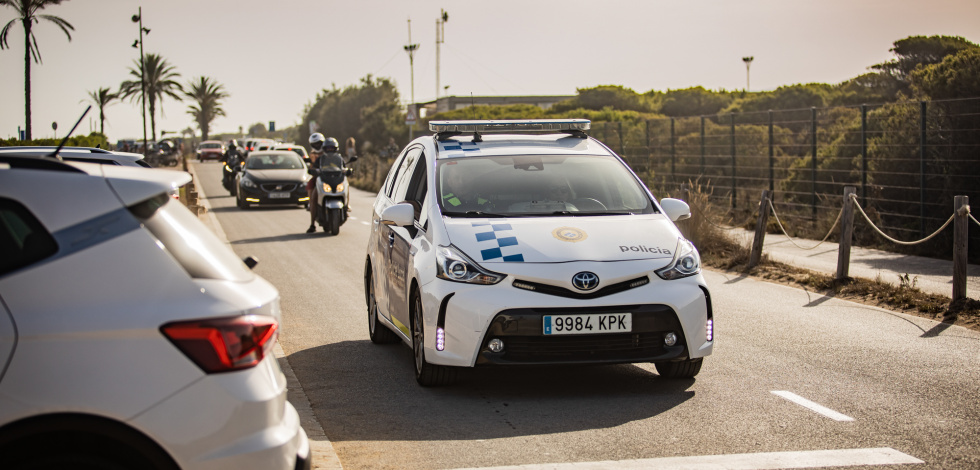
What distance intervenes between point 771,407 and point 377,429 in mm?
2409

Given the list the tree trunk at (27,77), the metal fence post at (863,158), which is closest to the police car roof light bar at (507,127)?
the metal fence post at (863,158)

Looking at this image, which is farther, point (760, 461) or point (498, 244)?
point (498, 244)

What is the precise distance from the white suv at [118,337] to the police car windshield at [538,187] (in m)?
4.20

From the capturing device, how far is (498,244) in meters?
7.27

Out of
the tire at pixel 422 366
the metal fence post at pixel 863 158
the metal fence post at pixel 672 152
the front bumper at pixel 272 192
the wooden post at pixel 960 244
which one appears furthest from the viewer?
the metal fence post at pixel 672 152

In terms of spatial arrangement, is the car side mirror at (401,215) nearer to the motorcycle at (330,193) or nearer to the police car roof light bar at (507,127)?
the police car roof light bar at (507,127)

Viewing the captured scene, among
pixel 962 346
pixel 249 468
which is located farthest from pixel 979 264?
pixel 249 468

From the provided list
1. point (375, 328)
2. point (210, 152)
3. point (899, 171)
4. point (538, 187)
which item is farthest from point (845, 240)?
point (210, 152)

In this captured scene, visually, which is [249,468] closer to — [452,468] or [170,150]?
[452,468]

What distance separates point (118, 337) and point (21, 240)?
44cm

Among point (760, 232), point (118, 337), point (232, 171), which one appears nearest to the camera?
point (118, 337)

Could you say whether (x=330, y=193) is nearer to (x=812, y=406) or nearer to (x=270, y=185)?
(x=270, y=185)

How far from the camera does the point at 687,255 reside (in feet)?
24.5

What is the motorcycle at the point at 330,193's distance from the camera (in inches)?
840
